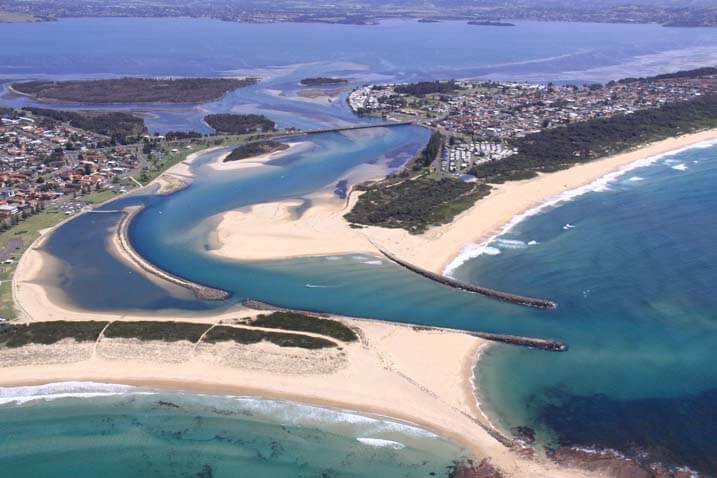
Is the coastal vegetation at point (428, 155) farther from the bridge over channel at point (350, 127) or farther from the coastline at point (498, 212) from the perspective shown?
the bridge over channel at point (350, 127)

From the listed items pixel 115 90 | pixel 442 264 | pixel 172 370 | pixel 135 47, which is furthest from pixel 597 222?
pixel 135 47

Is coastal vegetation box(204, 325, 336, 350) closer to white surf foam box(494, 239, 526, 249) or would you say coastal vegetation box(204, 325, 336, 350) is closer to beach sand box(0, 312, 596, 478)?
beach sand box(0, 312, 596, 478)

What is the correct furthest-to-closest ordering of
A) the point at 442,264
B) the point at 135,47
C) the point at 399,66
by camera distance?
the point at 135,47 < the point at 399,66 < the point at 442,264

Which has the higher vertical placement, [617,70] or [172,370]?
[617,70]

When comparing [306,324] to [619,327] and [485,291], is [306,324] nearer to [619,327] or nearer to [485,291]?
[485,291]

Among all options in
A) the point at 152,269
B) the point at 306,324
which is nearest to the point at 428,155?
Result: the point at 152,269

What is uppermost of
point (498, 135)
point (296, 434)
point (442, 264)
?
point (498, 135)

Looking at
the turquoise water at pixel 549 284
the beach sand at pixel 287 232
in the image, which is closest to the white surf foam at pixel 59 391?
the turquoise water at pixel 549 284

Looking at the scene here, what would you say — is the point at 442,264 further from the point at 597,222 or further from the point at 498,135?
the point at 498,135
